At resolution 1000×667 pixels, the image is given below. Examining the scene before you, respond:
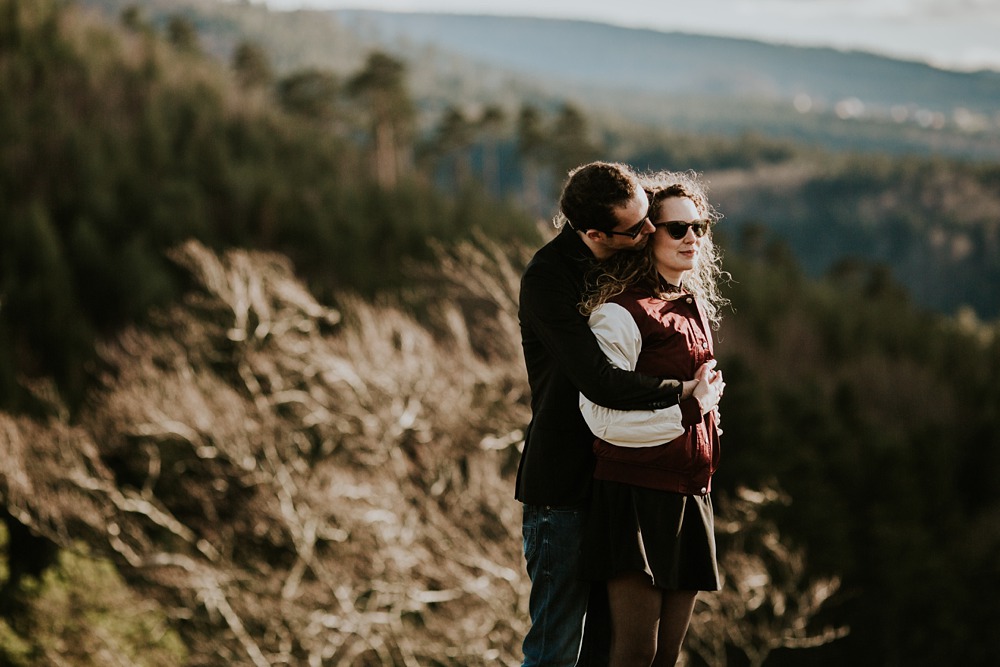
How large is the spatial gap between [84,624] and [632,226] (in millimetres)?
20859

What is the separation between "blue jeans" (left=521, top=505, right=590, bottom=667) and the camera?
3.37 meters

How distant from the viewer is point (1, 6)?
70.6 metres

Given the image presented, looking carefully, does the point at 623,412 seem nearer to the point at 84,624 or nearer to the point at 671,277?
the point at 671,277

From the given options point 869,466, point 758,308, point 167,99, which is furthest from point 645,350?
point 167,99

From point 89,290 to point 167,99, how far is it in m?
32.0

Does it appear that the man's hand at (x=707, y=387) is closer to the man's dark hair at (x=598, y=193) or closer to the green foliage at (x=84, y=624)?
the man's dark hair at (x=598, y=193)

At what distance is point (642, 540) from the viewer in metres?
3.20

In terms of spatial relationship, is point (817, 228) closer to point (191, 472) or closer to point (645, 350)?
point (191, 472)

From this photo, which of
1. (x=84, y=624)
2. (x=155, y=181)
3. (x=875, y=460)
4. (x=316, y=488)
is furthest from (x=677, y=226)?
(x=155, y=181)

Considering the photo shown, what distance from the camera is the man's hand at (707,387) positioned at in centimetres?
319

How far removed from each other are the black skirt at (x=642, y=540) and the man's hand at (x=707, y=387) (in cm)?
28

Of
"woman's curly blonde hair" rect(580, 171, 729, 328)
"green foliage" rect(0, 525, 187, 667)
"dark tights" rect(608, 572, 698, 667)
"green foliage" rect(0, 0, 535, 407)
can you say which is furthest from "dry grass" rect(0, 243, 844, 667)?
"dark tights" rect(608, 572, 698, 667)

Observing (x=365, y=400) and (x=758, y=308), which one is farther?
(x=758, y=308)

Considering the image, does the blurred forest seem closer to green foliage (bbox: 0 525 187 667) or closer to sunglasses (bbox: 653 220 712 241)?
green foliage (bbox: 0 525 187 667)
